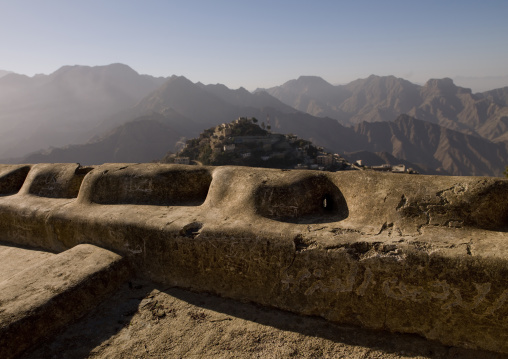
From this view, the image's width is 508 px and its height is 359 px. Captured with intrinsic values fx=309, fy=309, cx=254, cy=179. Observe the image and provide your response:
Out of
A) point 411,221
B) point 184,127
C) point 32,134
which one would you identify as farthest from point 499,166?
point 32,134

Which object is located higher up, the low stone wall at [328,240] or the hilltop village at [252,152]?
the low stone wall at [328,240]

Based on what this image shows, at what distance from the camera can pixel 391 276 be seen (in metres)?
2.74

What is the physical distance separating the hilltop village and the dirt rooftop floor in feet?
190

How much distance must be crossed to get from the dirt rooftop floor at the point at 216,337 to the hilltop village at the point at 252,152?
5795cm

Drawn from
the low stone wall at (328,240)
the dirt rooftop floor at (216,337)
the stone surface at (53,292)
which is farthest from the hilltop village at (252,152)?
the dirt rooftop floor at (216,337)

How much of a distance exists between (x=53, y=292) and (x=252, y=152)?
2702 inches

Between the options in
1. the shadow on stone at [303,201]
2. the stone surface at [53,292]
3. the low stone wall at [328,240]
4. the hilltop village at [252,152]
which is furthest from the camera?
the hilltop village at [252,152]

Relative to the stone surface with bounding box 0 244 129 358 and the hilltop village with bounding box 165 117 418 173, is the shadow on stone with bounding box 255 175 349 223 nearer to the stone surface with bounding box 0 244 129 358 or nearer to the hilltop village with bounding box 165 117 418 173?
the stone surface with bounding box 0 244 129 358

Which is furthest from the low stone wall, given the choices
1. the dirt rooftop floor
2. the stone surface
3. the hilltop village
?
the hilltop village

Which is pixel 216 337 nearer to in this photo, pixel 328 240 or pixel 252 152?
pixel 328 240

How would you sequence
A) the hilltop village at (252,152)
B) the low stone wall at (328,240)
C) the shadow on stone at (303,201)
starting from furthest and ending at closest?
the hilltop village at (252,152), the shadow on stone at (303,201), the low stone wall at (328,240)

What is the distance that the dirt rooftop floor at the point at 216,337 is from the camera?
8.78 ft

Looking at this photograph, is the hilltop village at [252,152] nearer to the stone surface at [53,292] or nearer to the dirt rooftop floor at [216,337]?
the stone surface at [53,292]

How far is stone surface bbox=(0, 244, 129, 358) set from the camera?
9.17ft
